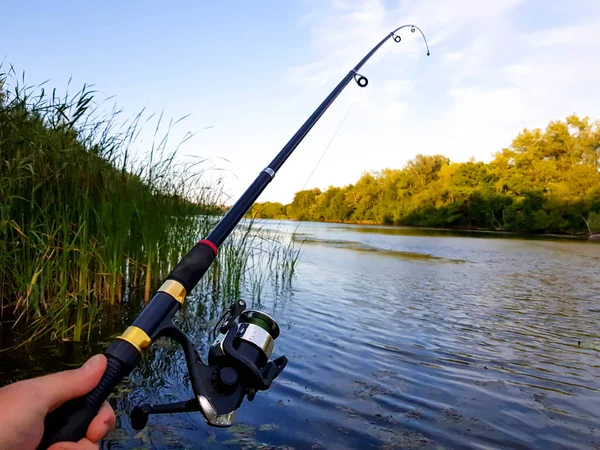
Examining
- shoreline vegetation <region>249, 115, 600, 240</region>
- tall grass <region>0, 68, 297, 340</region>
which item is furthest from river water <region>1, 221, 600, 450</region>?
shoreline vegetation <region>249, 115, 600, 240</region>

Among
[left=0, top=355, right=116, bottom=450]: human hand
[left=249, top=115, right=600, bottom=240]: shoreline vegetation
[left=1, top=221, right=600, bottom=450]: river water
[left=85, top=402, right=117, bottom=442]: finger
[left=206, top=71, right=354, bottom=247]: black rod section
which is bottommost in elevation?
[left=1, top=221, right=600, bottom=450]: river water

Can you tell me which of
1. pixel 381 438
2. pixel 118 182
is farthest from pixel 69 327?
pixel 381 438

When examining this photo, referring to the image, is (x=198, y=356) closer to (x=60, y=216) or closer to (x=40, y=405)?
(x=40, y=405)

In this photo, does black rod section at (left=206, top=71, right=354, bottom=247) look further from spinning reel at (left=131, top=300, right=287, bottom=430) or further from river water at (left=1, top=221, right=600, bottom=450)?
river water at (left=1, top=221, right=600, bottom=450)

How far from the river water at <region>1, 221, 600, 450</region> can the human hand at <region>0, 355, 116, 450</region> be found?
1.56 m

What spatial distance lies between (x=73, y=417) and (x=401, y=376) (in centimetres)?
304

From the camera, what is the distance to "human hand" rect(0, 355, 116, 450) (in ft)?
2.46

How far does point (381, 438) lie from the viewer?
2531 millimetres

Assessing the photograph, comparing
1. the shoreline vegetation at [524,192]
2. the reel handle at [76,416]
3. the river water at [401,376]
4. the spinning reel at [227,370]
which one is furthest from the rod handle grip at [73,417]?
the shoreline vegetation at [524,192]

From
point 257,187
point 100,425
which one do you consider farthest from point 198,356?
point 257,187

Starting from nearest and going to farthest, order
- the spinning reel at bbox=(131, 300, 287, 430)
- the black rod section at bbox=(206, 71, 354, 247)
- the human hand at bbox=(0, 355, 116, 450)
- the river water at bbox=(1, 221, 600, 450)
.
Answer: the human hand at bbox=(0, 355, 116, 450), the spinning reel at bbox=(131, 300, 287, 430), the black rod section at bbox=(206, 71, 354, 247), the river water at bbox=(1, 221, 600, 450)

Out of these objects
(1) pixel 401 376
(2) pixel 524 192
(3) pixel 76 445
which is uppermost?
(2) pixel 524 192

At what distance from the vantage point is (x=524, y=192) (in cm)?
3994

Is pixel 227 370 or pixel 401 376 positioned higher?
pixel 227 370
